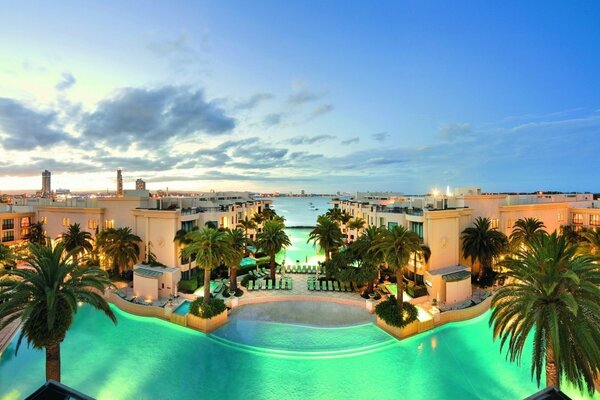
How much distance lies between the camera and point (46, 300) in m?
12.1

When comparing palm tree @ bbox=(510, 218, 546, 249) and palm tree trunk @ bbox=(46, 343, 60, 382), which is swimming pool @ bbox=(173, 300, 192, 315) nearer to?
palm tree trunk @ bbox=(46, 343, 60, 382)

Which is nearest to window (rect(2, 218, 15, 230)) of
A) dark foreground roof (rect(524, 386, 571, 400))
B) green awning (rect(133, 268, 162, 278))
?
green awning (rect(133, 268, 162, 278))

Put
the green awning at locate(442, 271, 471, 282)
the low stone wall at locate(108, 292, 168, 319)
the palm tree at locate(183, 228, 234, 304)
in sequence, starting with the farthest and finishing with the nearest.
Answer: the green awning at locate(442, 271, 471, 282) → the low stone wall at locate(108, 292, 168, 319) → the palm tree at locate(183, 228, 234, 304)

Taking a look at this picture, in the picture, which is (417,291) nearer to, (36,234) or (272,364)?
(272,364)

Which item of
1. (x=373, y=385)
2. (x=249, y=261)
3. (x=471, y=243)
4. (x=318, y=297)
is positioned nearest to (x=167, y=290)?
(x=249, y=261)

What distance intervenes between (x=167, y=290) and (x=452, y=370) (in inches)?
910

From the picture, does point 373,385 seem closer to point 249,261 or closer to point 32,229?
point 249,261

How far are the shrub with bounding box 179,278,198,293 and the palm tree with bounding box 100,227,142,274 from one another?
5436mm

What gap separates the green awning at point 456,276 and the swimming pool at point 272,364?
4.04 m

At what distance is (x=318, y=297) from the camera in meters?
27.0

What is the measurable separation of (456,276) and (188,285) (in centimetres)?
2418

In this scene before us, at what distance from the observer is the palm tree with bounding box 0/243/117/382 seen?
11758 millimetres

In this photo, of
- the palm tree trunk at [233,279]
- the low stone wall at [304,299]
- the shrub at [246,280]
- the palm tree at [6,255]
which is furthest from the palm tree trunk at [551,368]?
the palm tree at [6,255]

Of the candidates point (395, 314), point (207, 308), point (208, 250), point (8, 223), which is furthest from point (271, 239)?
point (8, 223)
